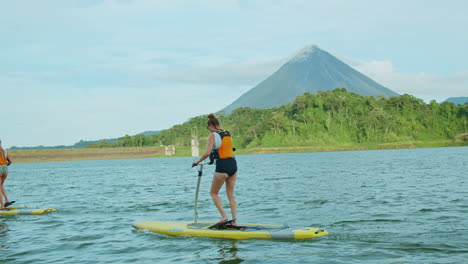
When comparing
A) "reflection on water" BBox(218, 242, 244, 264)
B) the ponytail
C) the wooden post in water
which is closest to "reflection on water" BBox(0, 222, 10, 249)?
"reflection on water" BBox(218, 242, 244, 264)

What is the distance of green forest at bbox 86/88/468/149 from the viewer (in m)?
168

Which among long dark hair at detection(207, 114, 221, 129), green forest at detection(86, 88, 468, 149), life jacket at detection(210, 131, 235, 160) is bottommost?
life jacket at detection(210, 131, 235, 160)

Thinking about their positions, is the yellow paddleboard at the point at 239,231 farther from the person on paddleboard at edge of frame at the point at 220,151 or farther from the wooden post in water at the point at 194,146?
the wooden post in water at the point at 194,146

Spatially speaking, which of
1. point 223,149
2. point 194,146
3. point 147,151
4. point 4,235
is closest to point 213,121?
point 223,149

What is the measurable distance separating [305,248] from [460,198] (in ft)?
33.7

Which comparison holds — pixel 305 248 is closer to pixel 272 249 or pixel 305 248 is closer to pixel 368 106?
pixel 272 249

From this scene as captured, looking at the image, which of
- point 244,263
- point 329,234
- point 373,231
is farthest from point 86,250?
point 373,231

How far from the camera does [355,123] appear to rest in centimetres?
17438

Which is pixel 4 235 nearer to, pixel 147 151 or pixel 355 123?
pixel 355 123

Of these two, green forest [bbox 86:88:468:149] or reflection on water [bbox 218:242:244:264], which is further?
green forest [bbox 86:88:468:149]

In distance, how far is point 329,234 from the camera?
11.3 meters

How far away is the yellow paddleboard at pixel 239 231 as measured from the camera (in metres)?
10.6

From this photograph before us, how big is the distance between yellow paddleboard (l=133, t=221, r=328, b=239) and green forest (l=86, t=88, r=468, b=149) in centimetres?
15363

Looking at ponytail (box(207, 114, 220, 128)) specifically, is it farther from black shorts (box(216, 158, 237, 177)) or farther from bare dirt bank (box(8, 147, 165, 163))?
bare dirt bank (box(8, 147, 165, 163))
